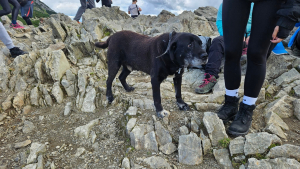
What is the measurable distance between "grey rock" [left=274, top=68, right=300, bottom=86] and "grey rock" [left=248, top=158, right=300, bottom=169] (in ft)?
12.3

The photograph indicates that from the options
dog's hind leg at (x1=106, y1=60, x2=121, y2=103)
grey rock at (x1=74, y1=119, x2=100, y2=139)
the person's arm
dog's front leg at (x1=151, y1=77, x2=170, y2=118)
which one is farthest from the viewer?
dog's hind leg at (x1=106, y1=60, x2=121, y2=103)

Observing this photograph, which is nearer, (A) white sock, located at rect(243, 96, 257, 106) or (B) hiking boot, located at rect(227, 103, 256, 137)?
(A) white sock, located at rect(243, 96, 257, 106)

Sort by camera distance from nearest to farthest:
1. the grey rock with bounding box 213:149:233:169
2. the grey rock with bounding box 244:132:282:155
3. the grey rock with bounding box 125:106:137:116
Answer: the grey rock with bounding box 244:132:282:155
the grey rock with bounding box 213:149:233:169
the grey rock with bounding box 125:106:137:116

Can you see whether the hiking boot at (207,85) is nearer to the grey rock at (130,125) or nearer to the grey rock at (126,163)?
the grey rock at (130,125)

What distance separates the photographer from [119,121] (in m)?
4.78

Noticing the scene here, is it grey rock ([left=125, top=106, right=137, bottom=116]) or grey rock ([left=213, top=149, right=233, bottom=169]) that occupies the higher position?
grey rock ([left=125, top=106, right=137, bottom=116])

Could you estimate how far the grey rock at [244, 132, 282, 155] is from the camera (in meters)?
3.07

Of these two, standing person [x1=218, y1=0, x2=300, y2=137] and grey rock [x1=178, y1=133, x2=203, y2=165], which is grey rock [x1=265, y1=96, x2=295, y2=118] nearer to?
standing person [x1=218, y1=0, x2=300, y2=137]

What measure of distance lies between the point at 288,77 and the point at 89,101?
6.66 meters

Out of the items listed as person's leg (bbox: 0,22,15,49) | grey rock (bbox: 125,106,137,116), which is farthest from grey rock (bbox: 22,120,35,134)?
person's leg (bbox: 0,22,15,49)

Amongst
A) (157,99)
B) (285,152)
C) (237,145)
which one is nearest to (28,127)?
(157,99)

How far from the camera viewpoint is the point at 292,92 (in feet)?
16.8

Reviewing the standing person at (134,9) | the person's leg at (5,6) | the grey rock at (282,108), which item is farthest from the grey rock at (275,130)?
the standing person at (134,9)

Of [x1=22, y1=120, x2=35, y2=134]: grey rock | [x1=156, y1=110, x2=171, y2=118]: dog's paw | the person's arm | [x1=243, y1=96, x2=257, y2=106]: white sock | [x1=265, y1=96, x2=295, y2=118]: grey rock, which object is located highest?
the person's arm
